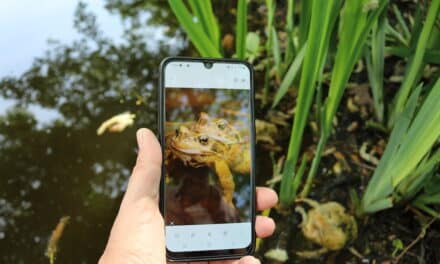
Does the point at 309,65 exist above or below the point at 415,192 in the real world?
above

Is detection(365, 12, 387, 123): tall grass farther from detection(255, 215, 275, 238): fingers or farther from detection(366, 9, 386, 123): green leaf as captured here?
detection(255, 215, 275, 238): fingers

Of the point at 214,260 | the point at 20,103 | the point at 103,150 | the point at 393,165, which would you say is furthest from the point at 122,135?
the point at 393,165

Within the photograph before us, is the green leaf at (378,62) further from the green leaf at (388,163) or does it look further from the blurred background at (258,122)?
the green leaf at (388,163)

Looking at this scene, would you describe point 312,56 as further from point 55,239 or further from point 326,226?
point 55,239

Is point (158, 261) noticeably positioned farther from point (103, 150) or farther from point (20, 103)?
point (20, 103)

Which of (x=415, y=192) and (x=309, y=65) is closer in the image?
(x=309, y=65)

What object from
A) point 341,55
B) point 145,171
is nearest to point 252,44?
point 341,55

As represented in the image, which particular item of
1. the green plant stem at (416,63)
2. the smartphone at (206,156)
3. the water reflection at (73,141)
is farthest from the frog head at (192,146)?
the green plant stem at (416,63)
